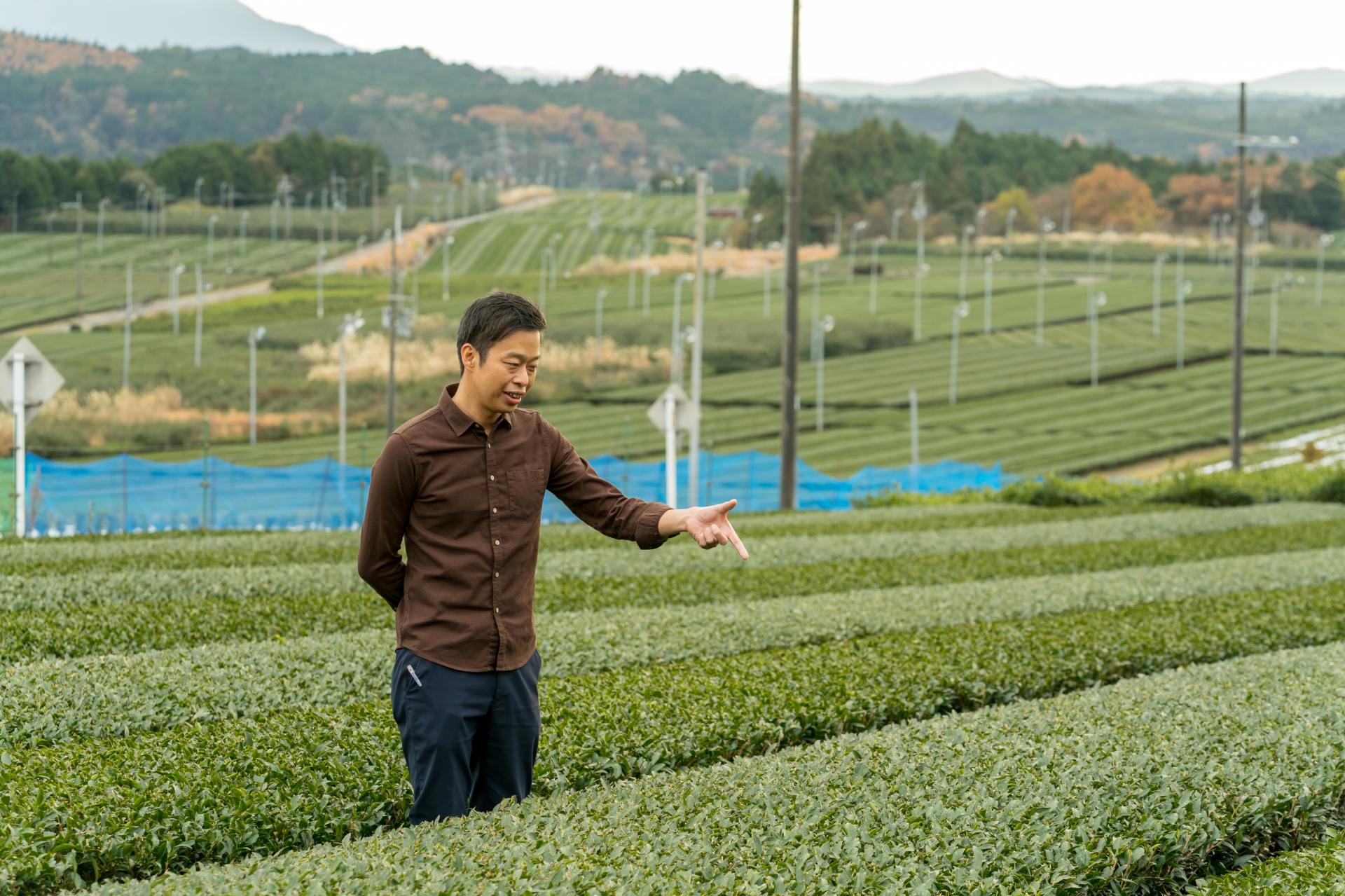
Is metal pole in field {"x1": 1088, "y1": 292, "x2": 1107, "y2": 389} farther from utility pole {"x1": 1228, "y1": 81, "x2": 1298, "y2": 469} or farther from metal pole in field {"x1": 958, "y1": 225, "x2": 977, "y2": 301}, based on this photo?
utility pole {"x1": 1228, "y1": 81, "x2": 1298, "y2": 469}

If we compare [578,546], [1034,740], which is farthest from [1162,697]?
[578,546]

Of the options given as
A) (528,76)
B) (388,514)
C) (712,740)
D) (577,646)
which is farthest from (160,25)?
(388,514)

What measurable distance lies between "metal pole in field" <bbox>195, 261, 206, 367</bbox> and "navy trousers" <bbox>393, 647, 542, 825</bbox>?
6635cm

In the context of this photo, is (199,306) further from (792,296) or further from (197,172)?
(792,296)

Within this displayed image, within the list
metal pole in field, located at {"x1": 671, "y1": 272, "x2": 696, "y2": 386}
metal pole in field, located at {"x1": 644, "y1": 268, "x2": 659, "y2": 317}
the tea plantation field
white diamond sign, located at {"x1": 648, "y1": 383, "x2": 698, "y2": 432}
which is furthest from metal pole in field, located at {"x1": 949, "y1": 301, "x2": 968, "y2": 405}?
the tea plantation field

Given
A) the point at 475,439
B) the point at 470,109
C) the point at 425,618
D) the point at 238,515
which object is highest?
the point at 470,109

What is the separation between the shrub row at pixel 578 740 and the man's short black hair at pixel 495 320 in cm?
162

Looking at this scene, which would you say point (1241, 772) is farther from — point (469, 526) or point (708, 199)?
point (708, 199)

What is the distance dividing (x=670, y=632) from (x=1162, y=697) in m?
3.44

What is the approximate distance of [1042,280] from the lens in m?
89.4

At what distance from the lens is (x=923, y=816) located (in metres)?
5.18

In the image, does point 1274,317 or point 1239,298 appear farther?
point 1274,317

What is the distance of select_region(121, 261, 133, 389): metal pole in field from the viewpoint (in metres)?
65.0

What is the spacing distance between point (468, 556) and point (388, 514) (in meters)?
0.29
